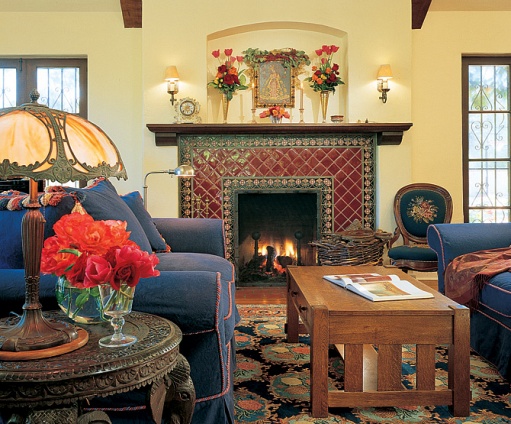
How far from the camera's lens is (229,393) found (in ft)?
6.10

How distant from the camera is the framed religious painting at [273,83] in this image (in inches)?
208

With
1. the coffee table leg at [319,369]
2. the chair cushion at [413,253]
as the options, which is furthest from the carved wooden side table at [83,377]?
the chair cushion at [413,253]

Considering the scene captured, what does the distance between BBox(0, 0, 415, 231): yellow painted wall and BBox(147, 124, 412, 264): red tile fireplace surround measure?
0.14 m

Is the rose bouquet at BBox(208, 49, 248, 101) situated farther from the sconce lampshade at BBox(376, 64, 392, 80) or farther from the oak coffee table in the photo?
the oak coffee table

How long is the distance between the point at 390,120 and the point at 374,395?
11.5 ft

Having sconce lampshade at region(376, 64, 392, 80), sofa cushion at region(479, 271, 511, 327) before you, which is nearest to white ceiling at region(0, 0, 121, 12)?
sconce lampshade at region(376, 64, 392, 80)

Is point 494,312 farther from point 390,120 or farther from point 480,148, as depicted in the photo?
point 480,148

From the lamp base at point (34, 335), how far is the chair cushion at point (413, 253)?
350cm

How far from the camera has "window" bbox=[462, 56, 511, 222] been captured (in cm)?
547

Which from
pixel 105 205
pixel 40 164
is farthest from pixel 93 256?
pixel 105 205

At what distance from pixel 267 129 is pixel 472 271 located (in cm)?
258

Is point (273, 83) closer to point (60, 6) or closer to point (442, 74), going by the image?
point (442, 74)

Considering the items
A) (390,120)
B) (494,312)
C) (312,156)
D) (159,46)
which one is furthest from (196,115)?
(494,312)

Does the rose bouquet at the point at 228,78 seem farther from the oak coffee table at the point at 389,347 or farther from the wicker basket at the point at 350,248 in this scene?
the oak coffee table at the point at 389,347
